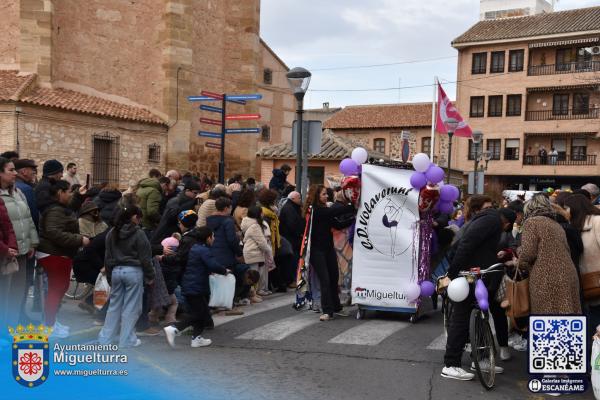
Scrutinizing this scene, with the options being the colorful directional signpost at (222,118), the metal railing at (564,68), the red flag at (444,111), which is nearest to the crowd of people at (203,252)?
the colorful directional signpost at (222,118)

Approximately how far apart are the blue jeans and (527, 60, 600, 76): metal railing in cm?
4200

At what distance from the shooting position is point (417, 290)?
853 centimetres

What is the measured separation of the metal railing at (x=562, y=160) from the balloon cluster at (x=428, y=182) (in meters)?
38.6

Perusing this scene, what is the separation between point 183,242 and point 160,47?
780 inches

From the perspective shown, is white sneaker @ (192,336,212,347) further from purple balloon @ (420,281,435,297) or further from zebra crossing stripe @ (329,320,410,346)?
purple balloon @ (420,281,435,297)

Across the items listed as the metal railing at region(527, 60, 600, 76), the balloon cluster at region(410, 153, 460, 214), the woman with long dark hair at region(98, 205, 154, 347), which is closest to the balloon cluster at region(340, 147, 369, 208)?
the balloon cluster at region(410, 153, 460, 214)

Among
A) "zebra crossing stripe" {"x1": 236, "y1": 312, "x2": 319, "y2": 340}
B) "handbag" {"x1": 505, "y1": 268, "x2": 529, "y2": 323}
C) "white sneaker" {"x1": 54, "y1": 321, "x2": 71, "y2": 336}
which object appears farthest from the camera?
"zebra crossing stripe" {"x1": 236, "y1": 312, "x2": 319, "y2": 340}

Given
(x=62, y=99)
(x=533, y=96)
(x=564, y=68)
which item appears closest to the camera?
(x=62, y=99)

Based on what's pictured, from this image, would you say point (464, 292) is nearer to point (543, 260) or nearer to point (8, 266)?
point (543, 260)

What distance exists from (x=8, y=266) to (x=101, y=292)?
1509 millimetres

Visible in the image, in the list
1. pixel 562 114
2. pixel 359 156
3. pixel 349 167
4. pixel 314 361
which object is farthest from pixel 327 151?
pixel 562 114

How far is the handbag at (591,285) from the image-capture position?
6.14 meters

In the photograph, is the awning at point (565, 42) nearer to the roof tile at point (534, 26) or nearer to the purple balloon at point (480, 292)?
the roof tile at point (534, 26)

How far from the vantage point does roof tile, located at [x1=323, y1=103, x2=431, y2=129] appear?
48834 millimetres
